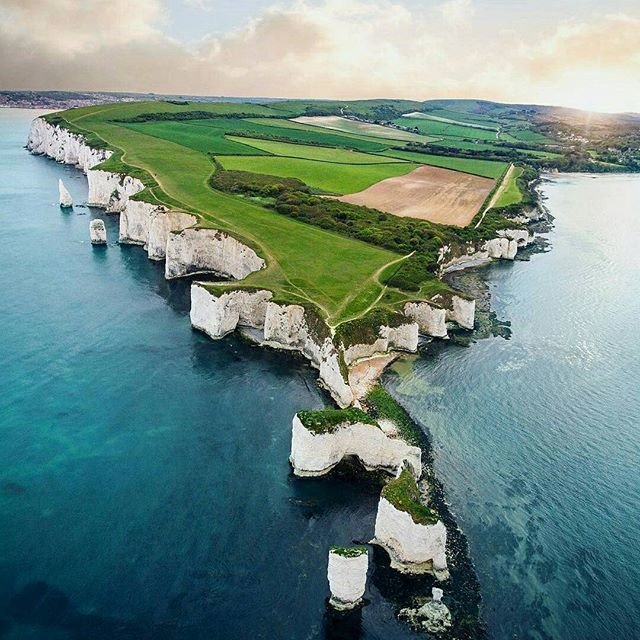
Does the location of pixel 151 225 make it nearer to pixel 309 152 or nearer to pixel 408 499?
pixel 408 499

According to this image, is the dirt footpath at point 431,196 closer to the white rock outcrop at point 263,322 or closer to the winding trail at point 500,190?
the winding trail at point 500,190

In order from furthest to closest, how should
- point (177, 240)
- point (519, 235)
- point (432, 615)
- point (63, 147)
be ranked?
1. point (63, 147)
2. point (519, 235)
3. point (177, 240)
4. point (432, 615)

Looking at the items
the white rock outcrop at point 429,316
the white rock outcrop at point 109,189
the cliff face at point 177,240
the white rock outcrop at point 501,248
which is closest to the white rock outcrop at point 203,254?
the cliff face at point 177,240

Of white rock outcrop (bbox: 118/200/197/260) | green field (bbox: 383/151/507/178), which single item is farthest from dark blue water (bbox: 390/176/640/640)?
green field (bbox: 383/151/507/178)

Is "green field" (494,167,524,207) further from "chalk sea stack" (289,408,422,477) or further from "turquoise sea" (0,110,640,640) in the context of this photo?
"chalk sea stack" (289,408,422,477)

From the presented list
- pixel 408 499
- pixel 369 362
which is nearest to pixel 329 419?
pixel 408 499
